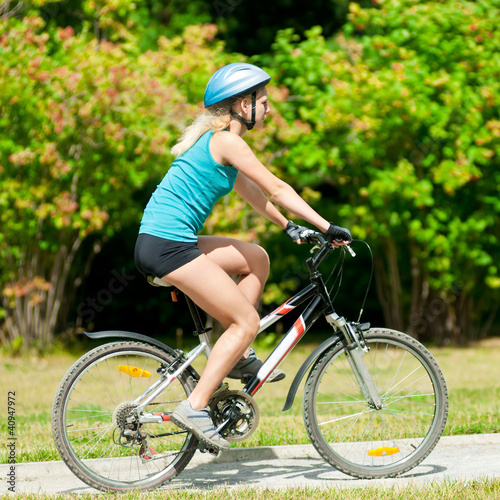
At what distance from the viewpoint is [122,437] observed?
12.4ft

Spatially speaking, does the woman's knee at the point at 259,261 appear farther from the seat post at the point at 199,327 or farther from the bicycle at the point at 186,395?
the seat post at the point at 199,327

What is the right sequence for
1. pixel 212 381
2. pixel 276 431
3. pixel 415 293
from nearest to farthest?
pixel 212 381
pixel 276 431
pixel 415 293

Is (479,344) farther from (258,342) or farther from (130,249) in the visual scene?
(130,249)

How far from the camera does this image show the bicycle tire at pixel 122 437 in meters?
3.68

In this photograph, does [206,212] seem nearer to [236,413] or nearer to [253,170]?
[253,170]

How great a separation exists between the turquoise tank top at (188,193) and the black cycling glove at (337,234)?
52cm

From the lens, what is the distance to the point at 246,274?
394 centimetres

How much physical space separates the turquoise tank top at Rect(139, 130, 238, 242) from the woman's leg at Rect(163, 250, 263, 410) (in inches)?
6.7

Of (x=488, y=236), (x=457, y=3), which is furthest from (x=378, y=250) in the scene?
(x=457, y=3)

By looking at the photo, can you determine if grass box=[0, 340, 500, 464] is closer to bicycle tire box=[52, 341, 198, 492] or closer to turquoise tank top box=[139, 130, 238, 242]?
bicycle tire box=[52, 341, 198, 492]

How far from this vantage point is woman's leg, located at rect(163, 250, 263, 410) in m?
3.67

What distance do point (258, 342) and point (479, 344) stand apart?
142 inches

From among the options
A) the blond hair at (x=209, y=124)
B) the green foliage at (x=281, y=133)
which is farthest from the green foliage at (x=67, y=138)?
the blond hair at (x=209, y=124)

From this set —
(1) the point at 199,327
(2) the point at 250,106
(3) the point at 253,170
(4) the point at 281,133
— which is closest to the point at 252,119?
(2) the point at 250,106
